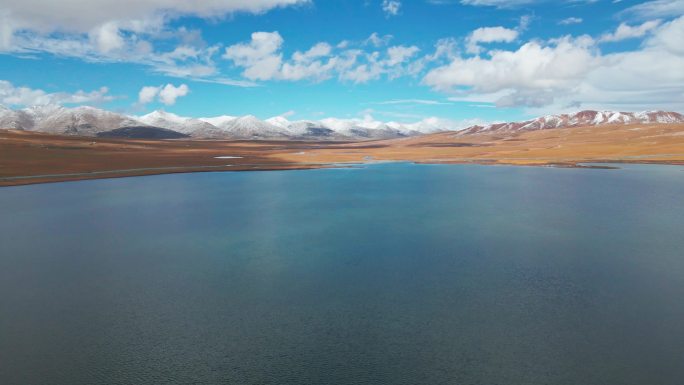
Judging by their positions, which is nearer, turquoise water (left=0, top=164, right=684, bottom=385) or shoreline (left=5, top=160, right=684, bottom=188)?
turquoise water (left=0, top=164, right=684, bottom=385)

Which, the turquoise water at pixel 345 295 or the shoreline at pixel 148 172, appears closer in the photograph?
the turquoise water at pixel 345 295

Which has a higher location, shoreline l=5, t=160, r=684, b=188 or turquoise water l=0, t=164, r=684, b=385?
shoreline l=5, t=160, r=684, b=188

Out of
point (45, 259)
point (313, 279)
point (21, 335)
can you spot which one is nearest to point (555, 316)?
point (313, 279)

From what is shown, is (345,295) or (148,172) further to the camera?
(148,172)

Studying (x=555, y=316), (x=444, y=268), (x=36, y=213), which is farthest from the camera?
(x=36, y=213)

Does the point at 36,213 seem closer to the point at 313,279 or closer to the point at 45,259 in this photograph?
the point at 45,259

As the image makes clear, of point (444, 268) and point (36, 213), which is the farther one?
point (36, 213)

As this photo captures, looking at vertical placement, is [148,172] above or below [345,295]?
above

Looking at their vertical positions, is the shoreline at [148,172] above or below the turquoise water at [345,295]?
above
